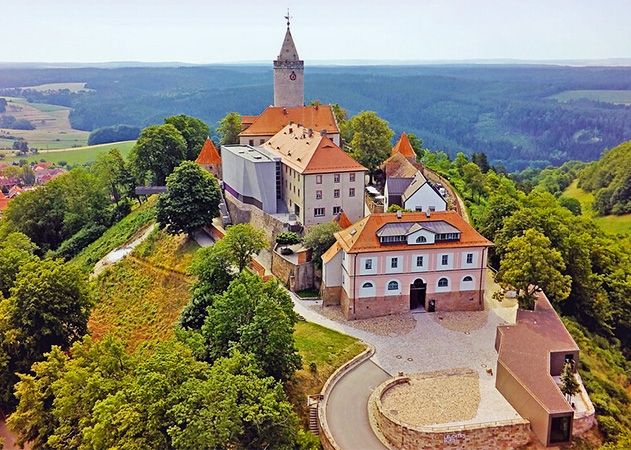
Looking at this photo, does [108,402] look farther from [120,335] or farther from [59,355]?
[120,335]

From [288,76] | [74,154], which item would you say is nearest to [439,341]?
[288,76]

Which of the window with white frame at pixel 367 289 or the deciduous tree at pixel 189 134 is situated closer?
the window with white frame at pixel 367 289

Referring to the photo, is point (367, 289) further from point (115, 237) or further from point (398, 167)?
point (115, 237)

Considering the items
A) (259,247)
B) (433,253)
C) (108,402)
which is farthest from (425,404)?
(259,247)

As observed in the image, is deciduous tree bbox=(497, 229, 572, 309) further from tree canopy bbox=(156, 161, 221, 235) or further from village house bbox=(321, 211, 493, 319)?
tree canopy bbox=(156, 161, 221, 235)

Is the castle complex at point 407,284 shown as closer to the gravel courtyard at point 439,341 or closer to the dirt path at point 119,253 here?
the gravel courtyard at point 439,341

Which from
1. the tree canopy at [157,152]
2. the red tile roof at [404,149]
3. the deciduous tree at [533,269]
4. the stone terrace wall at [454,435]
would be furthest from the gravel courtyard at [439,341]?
the tree canopy at [157,152]
